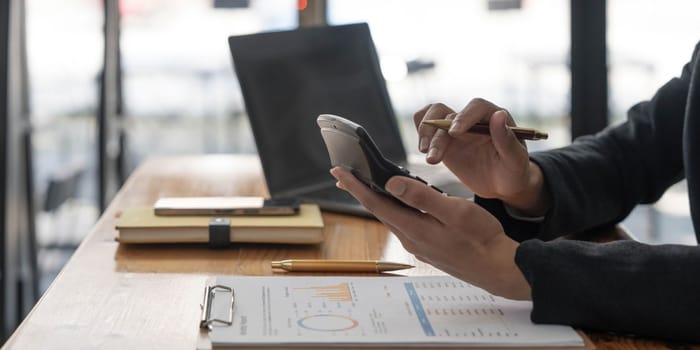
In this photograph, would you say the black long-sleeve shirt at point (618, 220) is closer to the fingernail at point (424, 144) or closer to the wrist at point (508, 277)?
the wrist at point (508, 277)

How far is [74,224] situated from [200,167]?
65.7 inches

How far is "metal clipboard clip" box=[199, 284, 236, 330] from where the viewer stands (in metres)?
0.82

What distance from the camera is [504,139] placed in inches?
43.1

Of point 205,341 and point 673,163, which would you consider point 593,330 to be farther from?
point 673,163

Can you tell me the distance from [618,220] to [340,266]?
1.64 ft

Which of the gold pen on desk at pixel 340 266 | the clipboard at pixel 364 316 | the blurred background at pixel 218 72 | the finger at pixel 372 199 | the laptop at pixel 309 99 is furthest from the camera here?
the blurred background at pixel 218 72

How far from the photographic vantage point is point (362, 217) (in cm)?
139

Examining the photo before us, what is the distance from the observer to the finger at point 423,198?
83 centimetres

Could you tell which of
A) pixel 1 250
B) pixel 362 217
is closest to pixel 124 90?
pixel 1 250

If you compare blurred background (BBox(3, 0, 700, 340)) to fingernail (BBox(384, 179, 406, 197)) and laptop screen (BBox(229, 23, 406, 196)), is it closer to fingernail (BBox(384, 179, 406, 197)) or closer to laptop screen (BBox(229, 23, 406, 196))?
laptop screen (BBox(229, 23, 406, 196))

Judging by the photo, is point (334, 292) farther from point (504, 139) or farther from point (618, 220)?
point (618, 220)

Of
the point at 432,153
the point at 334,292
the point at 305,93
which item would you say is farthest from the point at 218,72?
the point at 334,292

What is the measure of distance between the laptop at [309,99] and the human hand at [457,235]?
0.51 m


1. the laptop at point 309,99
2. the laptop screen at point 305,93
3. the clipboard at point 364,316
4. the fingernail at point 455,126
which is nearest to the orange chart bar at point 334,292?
the clipboard at point 364,316
